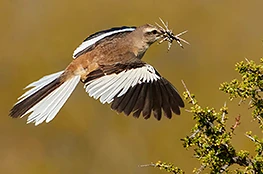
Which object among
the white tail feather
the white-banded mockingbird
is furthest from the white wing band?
the white tail feather

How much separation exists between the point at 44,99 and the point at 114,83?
560 mm

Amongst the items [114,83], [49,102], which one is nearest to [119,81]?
[114,83]

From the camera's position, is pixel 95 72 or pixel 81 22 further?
pixel 81 22

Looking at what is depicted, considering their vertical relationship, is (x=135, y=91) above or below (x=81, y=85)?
below

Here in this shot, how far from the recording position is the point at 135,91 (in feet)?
12.1

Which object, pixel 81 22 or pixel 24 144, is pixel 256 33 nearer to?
pixel 81 22

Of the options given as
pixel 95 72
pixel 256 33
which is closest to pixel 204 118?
pixel 95 72

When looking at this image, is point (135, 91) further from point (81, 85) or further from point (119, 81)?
point (81, 85)

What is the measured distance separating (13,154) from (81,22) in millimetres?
3089

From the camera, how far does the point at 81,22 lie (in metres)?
10.1

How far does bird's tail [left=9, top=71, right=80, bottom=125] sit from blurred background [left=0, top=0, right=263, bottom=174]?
10.2ft

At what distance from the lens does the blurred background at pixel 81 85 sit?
7.52 meters

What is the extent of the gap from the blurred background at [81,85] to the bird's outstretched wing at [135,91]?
10.9 ft

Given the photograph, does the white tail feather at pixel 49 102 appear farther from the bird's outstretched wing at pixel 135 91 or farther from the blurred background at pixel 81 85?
the blurred background at pixel 81 85
